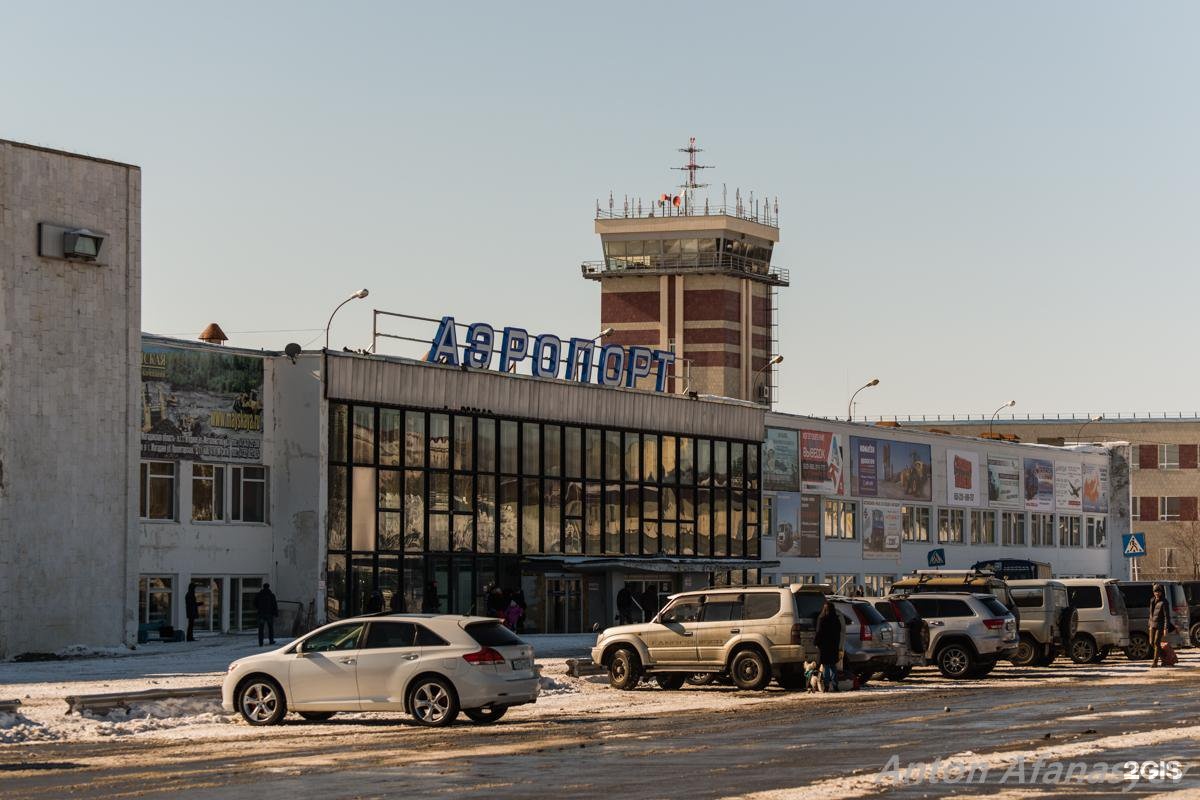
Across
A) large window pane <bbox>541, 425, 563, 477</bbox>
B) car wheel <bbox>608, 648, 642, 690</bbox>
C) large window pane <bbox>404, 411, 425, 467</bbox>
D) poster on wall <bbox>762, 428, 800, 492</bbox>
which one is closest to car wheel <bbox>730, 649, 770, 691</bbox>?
car wheel <bbox>608, 648, 642, 690</bbox>

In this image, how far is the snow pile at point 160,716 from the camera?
81.7 feet

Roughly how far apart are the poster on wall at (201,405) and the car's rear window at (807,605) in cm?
2183

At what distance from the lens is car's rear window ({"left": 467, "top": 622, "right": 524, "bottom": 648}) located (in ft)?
81.0

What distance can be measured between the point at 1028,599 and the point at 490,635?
19.6 m

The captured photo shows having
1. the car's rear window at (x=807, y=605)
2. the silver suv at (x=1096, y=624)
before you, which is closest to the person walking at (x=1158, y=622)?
the silver suv at (x=1096, y=624)

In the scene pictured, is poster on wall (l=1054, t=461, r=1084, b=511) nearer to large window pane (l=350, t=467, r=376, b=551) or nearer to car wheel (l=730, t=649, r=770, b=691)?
large window pane (l=350, t=467, r=376, b=551)

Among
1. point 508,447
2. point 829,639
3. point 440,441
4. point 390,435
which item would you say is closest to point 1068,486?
point 508,447

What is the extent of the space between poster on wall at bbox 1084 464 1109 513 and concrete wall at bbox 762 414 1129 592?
0.50 metres

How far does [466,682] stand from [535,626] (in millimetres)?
34424

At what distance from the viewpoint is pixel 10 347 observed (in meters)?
42.9

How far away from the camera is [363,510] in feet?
172

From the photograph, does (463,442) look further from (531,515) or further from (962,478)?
(962,478)

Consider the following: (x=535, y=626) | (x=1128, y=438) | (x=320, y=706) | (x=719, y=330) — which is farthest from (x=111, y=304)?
(x=1128, y=438)

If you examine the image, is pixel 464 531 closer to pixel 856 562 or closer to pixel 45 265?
pixel 45 265
